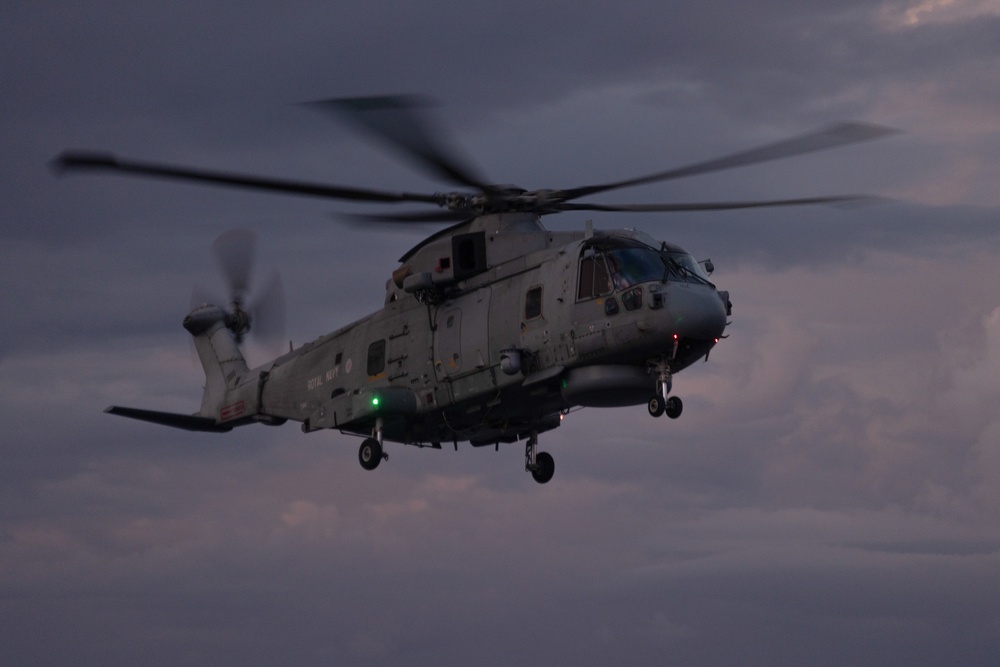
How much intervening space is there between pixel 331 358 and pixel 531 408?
6.21m

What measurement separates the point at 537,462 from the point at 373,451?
3.91 meters

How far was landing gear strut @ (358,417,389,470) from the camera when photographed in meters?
31.5

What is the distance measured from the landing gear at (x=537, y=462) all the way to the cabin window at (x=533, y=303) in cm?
421

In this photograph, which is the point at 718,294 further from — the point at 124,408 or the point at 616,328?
the point at 124,408

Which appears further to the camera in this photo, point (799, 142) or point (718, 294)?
point (718, 294)

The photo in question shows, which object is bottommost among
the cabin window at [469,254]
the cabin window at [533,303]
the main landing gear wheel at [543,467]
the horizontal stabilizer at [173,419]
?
the main landing gear wheel at [543,467]

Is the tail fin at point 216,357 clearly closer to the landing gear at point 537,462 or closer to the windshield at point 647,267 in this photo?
the landing gear at point 537,462

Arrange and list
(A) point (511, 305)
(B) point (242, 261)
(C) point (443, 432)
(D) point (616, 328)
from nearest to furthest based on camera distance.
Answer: (D) point (616, 328)
(A) point (511, 305)
(C) point (443, 432)
(B) point (242, 261)

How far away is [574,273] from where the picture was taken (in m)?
28.5

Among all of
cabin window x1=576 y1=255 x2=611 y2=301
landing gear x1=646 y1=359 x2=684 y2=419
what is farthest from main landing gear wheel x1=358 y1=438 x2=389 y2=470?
landing gear x1=646 y1=359 x2=684 y2=419

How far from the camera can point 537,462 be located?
32.5 m

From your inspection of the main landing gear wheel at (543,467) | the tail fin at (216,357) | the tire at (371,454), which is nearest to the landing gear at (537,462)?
the main landing gear wheel at (543,467)

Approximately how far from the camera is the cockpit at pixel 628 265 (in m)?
27.8

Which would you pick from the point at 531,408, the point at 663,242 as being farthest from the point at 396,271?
the point at 663,242
